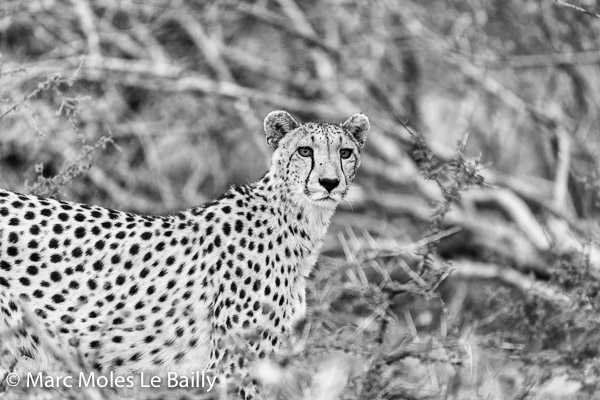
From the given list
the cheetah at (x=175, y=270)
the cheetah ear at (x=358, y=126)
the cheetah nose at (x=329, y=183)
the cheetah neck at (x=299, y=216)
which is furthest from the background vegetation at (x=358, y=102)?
the cheetah nose at (x=329, y=183)

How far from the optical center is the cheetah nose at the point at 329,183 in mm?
5683

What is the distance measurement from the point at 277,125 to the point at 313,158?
45 centimetres

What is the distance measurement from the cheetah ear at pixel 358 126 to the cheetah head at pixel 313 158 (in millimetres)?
Result: 109

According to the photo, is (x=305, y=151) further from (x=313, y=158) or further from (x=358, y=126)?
(x=358, y=126)

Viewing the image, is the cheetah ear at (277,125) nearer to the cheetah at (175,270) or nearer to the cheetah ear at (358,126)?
the cheetah at (175,270)

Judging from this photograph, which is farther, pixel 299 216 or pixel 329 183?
pixel 299 216

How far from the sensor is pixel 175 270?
5.70m

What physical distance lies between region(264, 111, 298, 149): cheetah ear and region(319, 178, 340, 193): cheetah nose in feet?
1.94

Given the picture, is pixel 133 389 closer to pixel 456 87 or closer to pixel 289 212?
pixel 289 212

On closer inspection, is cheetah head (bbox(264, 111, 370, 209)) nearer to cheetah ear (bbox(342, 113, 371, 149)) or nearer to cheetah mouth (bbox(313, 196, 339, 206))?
cheetah mouth (bbox(313, 196, 339, 206))

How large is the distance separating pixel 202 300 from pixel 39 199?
1005mm

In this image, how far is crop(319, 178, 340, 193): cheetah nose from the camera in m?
5.68

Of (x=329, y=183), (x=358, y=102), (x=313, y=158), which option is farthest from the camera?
(x=358, y=102)

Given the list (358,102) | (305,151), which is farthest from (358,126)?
(358,102)
